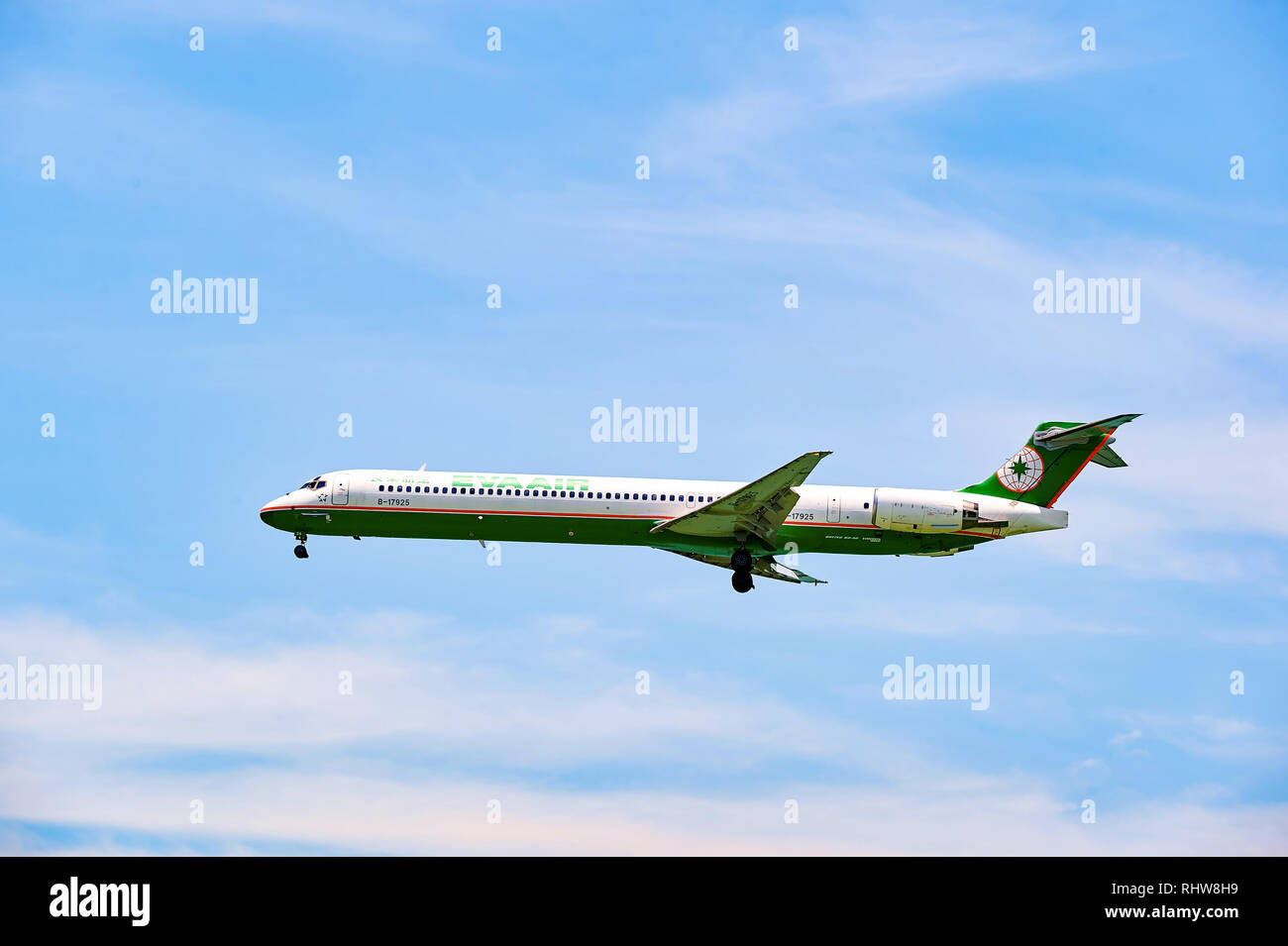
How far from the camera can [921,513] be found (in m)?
58.0

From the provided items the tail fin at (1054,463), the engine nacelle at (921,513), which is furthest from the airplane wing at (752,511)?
the tail fin at (1054,463)

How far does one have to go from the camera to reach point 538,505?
190ft

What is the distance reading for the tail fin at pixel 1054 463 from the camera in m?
59.4

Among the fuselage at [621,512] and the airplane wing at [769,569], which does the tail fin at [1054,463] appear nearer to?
the fuselage at [621,512]

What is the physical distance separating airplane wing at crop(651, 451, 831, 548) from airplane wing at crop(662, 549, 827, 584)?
162 centimetres

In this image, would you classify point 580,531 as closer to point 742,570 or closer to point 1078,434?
point 742,570

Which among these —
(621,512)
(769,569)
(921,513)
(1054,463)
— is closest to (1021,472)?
(1054,463)

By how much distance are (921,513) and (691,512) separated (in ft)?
30.7

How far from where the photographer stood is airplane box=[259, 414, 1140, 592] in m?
58.0

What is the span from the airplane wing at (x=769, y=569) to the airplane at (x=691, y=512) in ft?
1.12
